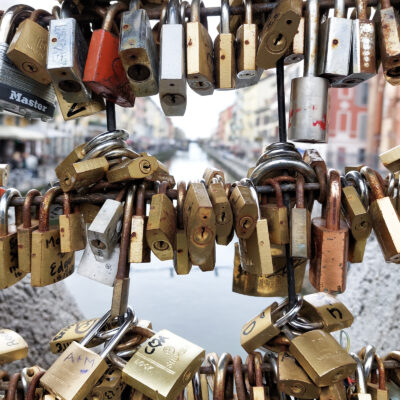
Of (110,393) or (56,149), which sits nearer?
(110,393)

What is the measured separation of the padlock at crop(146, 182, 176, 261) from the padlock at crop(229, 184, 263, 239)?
0.08 m

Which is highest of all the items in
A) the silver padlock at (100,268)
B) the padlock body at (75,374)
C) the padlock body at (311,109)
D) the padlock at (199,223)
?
the padlock body at (311,109)

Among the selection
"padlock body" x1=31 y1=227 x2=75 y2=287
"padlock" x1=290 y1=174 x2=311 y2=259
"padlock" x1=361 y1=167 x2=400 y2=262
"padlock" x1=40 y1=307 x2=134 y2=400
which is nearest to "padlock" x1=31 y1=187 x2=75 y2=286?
"padlock body" x1=31 y1=227 x2=75 y2=287

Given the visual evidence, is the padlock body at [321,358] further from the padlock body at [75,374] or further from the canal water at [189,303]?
the canal water at [189,303]

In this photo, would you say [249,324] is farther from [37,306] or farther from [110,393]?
[37,306]

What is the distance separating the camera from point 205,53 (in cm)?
47

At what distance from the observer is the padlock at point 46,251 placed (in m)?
0.49

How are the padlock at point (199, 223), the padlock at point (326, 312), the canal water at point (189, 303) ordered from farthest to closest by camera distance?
the canal water at point (189, 303) → the padlock at point (326, 312) → the padlock at point (199, 223)

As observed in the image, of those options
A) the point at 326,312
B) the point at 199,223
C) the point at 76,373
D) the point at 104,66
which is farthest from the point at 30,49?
the point at 326,312

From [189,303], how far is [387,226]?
1.49m

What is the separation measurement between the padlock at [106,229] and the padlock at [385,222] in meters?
0.34

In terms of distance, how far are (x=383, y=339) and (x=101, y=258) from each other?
1.05 meters

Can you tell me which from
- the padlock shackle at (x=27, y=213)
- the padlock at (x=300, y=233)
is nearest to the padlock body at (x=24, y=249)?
the padlock shackle at (x=27, y=213)

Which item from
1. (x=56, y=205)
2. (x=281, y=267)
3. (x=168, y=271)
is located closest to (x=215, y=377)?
(x=281, y=267)
